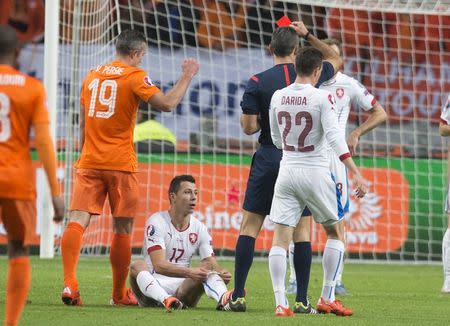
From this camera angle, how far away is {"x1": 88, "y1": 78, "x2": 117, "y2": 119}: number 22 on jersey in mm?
8586

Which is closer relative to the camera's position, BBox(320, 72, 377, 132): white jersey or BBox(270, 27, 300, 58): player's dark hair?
BBox(270, 27, 300, 58): player's dark hair

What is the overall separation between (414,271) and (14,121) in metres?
9.08

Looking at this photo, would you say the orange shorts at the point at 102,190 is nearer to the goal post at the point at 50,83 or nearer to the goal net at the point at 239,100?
the goal post at the point at 50,83

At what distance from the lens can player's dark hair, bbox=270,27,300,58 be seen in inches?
320

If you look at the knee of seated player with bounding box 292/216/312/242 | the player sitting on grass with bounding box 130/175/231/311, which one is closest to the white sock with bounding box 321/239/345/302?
the knee of seated player with bounding box 292/216/312/242

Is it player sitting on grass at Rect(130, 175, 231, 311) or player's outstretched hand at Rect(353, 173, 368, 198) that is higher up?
player's outstretched hand at Rect(353, 173, 368, 198)

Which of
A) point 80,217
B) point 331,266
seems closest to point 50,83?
point 80,217

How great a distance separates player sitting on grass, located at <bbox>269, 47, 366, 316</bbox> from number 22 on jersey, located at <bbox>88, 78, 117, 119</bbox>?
1.28 metres

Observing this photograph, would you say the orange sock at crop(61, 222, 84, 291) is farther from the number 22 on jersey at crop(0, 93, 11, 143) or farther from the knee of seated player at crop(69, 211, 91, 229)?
the number 22 on jersey at crop(0, 93, 11, 143)

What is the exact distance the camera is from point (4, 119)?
5.98 m

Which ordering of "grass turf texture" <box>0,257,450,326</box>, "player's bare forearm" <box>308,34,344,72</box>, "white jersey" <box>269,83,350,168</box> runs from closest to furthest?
"grass turf texture" <box>0,257,450,326</box>
"white jersey" <box>269,83,350,168</box>
"player's bare forearm" <box>308,34,344,72</box>

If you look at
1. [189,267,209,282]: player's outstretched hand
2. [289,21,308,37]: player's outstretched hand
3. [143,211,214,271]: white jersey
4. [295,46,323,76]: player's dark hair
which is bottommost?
[189,267,209,282]: player's outstretched hand

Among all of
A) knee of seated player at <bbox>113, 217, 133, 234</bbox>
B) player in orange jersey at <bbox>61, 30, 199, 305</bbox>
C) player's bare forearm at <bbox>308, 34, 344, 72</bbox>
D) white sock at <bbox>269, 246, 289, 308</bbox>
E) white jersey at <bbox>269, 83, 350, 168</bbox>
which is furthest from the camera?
player's bare forearm at <bbox>308, 34, 344, 72</bbox>

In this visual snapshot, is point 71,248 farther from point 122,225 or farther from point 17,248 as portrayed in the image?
point 17,248
